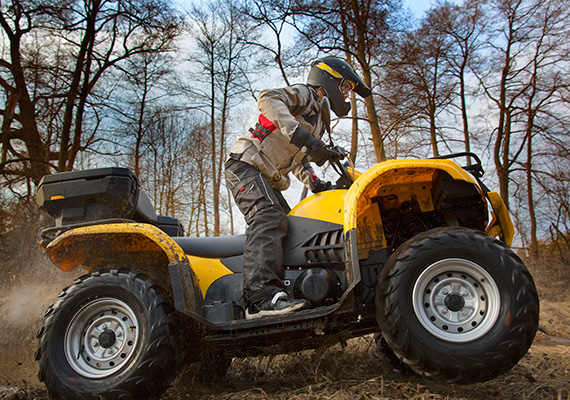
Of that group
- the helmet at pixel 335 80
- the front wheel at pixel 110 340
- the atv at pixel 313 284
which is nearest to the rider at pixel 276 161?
the helmet at pixel 335 80

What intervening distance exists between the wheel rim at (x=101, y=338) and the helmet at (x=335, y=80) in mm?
2375

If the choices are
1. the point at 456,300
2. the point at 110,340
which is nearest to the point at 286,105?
the point at 456,300

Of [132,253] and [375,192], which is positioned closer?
[375,192]

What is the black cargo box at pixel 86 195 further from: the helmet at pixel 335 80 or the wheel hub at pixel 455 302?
the wheel hub at pixel 455 302

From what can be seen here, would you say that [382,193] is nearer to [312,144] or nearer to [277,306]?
[312,144]

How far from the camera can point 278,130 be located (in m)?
3.30

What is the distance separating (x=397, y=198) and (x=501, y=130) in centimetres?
1486

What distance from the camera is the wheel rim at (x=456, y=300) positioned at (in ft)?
7.44

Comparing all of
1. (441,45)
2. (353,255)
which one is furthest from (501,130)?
(353,255)

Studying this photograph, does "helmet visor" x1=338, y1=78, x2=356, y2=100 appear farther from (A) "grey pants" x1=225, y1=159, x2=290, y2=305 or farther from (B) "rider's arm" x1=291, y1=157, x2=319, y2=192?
(A) "grey pants" x1=225, y1=159, x2=290, y2=305

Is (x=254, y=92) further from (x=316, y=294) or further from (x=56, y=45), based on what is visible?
(x=316, y=294)

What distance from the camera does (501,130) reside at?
15406mm

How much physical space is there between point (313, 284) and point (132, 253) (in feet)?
5.11

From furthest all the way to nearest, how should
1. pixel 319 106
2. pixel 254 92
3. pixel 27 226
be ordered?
1. pixel 254 92
2. pixel 27 226
3. pixel 319 106
